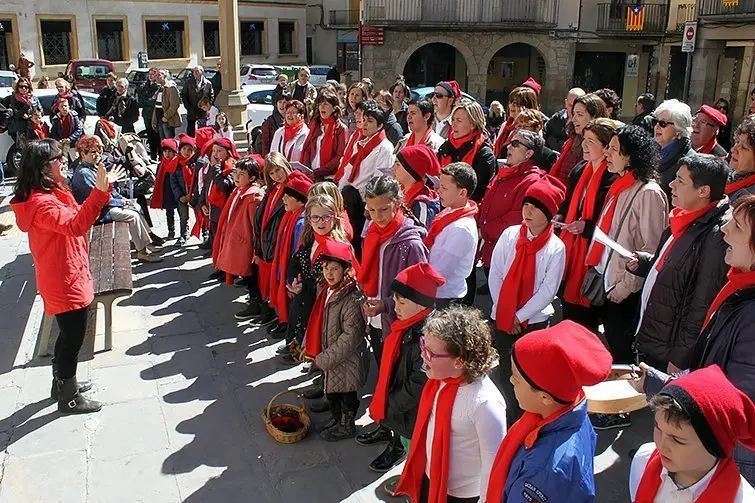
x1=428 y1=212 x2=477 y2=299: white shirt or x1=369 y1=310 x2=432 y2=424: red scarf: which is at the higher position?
x1=428 y1=212 x2=477 y2=299: white shirt

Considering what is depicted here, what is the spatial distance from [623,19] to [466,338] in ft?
88.0

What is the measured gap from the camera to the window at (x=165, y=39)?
3400 cm

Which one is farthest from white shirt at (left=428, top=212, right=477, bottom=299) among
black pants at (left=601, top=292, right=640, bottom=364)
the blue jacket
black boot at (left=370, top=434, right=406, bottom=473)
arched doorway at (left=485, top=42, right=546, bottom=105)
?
arched doorway at (left=485, top=42, right=546, bottom=105)

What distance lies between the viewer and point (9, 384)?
212 inches

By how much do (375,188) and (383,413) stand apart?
1386 millimetres

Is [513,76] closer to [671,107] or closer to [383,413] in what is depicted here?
[671,107]

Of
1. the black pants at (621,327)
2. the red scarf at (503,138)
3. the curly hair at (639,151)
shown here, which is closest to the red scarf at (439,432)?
the black pants at (621,327)

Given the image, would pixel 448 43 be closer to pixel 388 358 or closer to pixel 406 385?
pixel 388 358

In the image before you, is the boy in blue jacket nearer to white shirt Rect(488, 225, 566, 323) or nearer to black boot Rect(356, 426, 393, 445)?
white shirt Rect(488, 225, 566, 323)

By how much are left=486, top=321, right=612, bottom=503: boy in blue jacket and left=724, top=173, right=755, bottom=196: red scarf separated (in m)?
2.59

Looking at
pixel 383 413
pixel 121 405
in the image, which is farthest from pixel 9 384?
pixel 383 413

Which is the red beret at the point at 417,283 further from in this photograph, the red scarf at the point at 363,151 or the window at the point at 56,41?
the window at the point at 56,41

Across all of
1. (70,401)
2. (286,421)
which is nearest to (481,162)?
(286,421)

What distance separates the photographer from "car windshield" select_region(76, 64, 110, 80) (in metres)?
25.5
